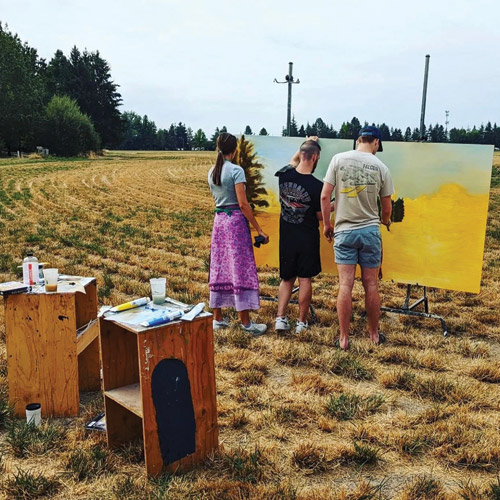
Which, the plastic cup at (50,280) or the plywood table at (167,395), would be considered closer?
the plywood table at (167,395)

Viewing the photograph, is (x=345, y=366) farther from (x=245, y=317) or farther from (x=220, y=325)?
(x=220, y=325)

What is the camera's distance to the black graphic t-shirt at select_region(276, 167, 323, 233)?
469cm

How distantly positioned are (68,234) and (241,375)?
723 centimetres

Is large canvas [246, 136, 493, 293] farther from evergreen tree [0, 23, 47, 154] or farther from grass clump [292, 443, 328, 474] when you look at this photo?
evergreen tree [0, 23, 47, 154]

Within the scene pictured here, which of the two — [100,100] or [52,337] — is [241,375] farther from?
[100,100]

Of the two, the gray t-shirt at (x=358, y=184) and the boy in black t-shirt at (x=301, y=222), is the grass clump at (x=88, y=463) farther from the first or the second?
the gray t-shirt at (x=358, y=184)

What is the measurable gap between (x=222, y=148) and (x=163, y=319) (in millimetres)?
2233

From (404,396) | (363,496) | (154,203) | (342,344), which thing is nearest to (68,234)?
(154,203)

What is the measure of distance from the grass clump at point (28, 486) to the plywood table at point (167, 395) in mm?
429

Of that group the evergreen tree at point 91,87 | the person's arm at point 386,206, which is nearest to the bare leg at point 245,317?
the person's arm at point 386,206

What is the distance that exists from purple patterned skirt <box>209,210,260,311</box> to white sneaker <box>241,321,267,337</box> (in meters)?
0.19

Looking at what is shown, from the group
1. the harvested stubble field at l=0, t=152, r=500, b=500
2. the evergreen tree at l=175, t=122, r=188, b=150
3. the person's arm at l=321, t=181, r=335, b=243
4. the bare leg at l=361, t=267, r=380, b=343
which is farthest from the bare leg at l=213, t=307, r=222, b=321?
the evergreen tree at l=175, t=122, r=188, b=150

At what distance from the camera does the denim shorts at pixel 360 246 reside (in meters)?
4.39

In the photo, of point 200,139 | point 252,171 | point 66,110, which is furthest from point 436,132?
point 252,171
